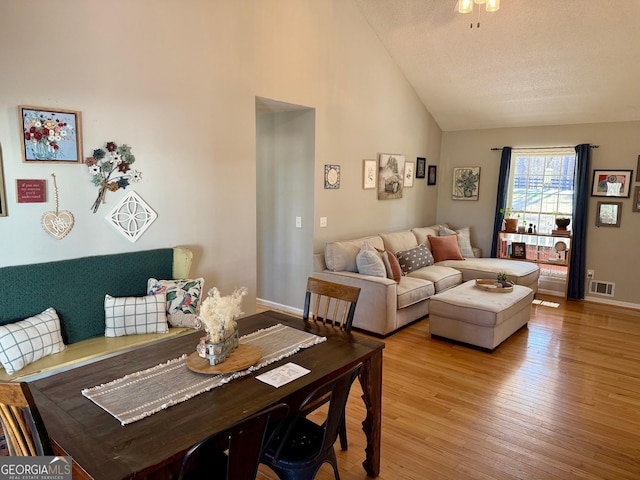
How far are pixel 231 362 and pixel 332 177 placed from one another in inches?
130

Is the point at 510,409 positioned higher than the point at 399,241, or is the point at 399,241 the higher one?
the point at 399,241

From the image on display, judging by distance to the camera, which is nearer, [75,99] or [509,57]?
[75,99]

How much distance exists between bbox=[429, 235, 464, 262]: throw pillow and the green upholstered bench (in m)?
3.88

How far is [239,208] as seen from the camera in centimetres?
402

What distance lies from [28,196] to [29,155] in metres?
0.26

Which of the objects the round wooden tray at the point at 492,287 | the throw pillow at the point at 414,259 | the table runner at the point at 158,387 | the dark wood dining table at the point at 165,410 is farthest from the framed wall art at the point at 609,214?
the table runner at the point at 158,387

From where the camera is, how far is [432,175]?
22.5 feet

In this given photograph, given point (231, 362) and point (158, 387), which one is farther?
point (231, 362)

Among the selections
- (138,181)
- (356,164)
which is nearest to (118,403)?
(138,181)

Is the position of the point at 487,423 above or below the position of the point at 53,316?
below

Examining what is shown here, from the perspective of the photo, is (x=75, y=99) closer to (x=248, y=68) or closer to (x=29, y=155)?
(x=29, y=155)

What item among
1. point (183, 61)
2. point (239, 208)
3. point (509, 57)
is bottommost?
point (239, 208)

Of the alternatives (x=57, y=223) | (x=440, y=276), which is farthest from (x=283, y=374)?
(x=440, y=276)

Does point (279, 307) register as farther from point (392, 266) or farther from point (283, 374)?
point (283, 374)
